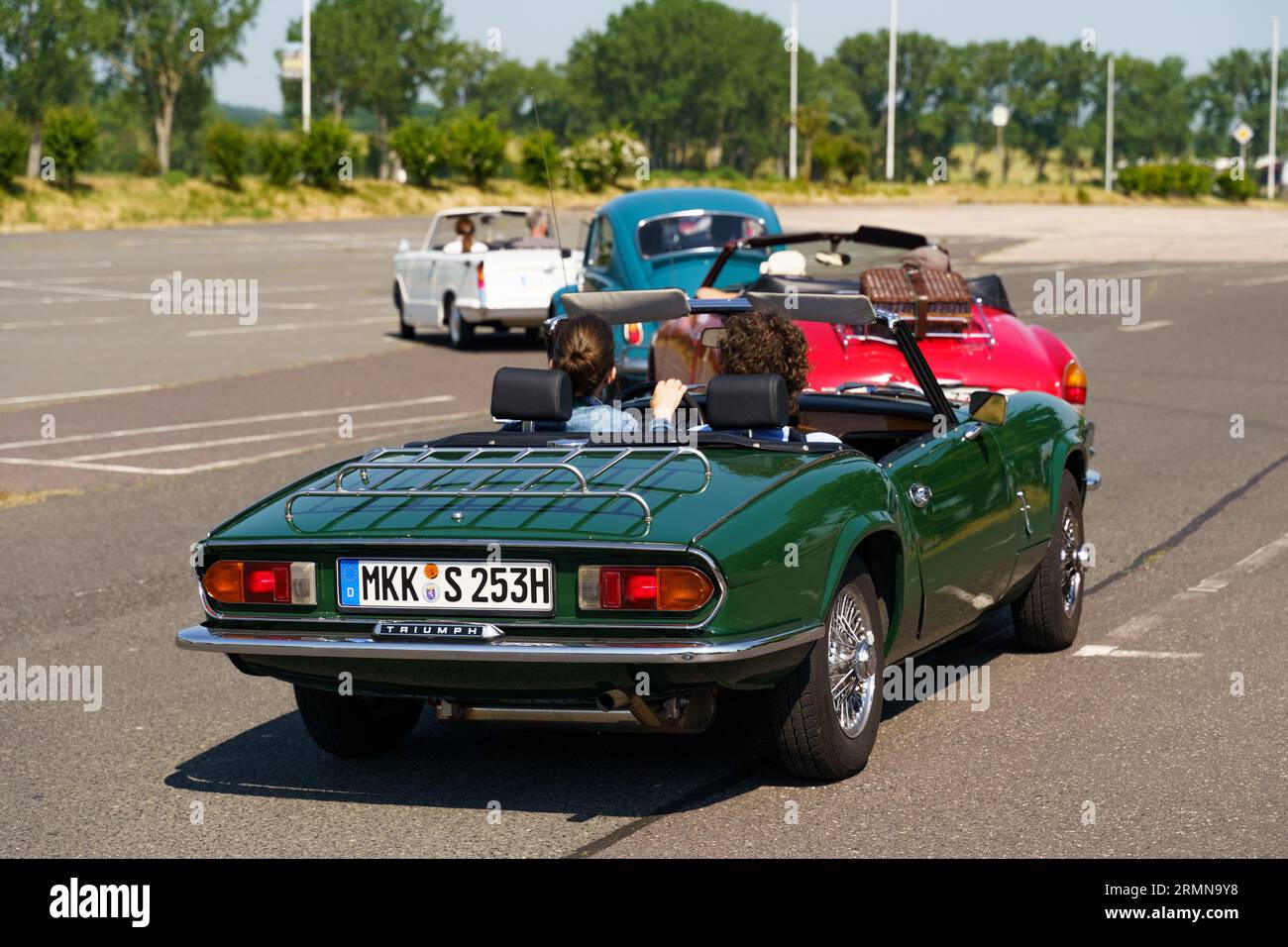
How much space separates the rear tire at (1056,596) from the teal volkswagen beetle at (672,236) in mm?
9778

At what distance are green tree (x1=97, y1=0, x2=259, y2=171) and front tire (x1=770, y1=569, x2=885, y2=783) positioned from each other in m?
83.2

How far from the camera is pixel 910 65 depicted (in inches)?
6216

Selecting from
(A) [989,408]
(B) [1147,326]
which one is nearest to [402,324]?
(B) [1147,326]

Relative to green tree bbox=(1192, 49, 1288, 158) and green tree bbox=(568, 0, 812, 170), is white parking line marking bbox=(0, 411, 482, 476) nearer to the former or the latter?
green tree bbox=(568, 0, 812, 170)

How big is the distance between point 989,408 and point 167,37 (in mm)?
88561

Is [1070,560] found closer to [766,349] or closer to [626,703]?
[766,349]

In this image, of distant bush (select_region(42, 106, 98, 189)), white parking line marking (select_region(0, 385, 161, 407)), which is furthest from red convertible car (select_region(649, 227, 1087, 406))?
distant bush (select_region(42, 106, 98, 189))

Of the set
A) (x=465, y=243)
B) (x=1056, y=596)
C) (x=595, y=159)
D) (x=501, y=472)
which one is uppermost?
(x=595, y=159)

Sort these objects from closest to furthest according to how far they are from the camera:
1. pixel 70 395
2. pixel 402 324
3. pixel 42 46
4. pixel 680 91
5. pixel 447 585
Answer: pixel 447 585
pixel 70 395
pixel 402 324
pixel 42 46
pixel 680 91

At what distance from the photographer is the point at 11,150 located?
52.5 metres

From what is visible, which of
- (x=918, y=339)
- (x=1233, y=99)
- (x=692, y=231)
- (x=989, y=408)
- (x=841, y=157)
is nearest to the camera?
(x=989, y=408)

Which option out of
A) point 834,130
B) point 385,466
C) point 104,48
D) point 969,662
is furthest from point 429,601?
point 834,130

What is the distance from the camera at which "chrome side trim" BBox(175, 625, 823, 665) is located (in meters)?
4.75

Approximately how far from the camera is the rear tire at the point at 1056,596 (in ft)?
23.5
